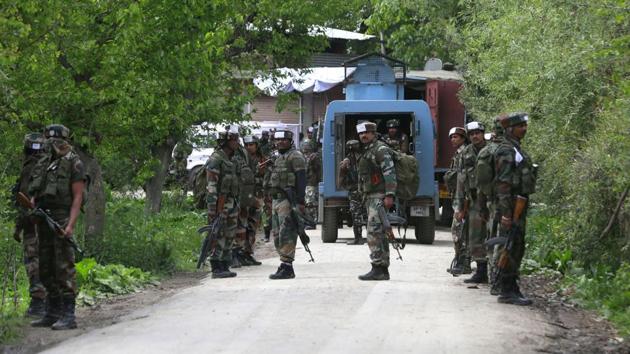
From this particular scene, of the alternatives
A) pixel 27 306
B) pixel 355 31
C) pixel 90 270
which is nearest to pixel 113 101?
pixel 90 270

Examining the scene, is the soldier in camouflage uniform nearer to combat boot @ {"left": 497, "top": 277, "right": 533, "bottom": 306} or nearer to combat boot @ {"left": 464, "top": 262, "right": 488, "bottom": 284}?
combat boot @ {"left": 497, "top": 277, "right": 533, "bottom": 306}

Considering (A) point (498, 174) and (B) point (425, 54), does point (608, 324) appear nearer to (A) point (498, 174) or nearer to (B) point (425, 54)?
(A) point (498, 174)

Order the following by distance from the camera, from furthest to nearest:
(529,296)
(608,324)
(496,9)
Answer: (496,9), (529,296), (608,324)

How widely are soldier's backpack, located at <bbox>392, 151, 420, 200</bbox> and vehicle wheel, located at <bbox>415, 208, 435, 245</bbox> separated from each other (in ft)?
2.38

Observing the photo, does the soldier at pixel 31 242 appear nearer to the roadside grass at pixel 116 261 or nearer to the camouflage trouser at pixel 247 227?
the roadside grass at pixel 116 261

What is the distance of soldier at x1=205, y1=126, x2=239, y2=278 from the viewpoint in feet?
45.8

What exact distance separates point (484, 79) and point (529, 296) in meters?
9.36

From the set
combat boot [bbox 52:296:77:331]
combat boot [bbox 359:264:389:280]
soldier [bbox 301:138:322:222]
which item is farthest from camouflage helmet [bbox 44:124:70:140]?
soldier [bbox 301:138:322:222]

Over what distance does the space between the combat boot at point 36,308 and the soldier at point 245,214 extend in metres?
4.41

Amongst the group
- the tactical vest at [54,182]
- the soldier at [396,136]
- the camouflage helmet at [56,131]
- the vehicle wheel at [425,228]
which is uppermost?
the soldier at [396,136]

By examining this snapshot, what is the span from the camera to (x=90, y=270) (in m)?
13.1

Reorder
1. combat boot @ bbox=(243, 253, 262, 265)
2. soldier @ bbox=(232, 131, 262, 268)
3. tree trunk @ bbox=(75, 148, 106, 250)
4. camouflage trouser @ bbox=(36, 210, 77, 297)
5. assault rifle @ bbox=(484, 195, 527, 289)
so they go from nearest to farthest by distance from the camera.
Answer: camouflage trouser @ bbox=(36, 210, 77, 297) → assault rifle @ bbox=(484, 195, 527, 289) → soldier @ bbox=(232, 131, 262, 268) → tree trunk @ bbox=(75, 148, 106, 250) → combat boot @ bbox=(243, 253, 262, 265)

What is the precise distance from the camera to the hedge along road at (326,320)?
877 centimetres

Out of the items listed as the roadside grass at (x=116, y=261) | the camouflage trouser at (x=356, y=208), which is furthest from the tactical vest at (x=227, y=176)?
the camouflage trouser at (x=356, y=208)
